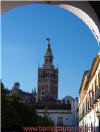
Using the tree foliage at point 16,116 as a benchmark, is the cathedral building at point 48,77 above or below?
above

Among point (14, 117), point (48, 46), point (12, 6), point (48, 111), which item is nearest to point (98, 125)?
point (14, 117)

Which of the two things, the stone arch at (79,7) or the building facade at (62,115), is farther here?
the building facade at (62,115)

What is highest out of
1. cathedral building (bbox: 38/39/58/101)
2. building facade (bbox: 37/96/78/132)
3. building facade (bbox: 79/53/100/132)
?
cathedral building (bbox: 38/39/58/101)

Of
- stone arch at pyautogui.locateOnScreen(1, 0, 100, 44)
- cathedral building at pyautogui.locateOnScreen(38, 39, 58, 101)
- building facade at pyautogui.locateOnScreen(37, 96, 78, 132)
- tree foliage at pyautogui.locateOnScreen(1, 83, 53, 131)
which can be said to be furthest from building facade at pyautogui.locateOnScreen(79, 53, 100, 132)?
cathedral building at pyautogui.locateOnScreen(38, 39, 58, 101)

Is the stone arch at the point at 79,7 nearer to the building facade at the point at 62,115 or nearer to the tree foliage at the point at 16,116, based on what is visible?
the tree foliage at the point at 16,116

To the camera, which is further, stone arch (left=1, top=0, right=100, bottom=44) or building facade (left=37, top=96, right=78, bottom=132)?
building facade (left=37, top=96, right=78, bottom=132)

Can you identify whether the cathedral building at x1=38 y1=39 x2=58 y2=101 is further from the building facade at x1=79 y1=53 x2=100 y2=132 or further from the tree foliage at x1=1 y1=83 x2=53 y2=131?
the building facade at x1=79 y1=53 x2=100 y2=132

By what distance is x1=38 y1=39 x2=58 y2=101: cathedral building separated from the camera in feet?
347

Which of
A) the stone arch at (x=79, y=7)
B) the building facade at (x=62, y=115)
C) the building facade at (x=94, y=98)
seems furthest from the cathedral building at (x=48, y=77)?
the stone arch at (x=79, y=7)

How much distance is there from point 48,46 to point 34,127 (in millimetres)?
78130

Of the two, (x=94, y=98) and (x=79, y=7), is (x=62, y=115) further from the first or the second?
(x=79, y=7)

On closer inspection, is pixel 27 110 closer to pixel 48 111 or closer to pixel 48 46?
pixel 48 111

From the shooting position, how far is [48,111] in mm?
54281

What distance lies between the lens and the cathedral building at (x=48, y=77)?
106 metres
